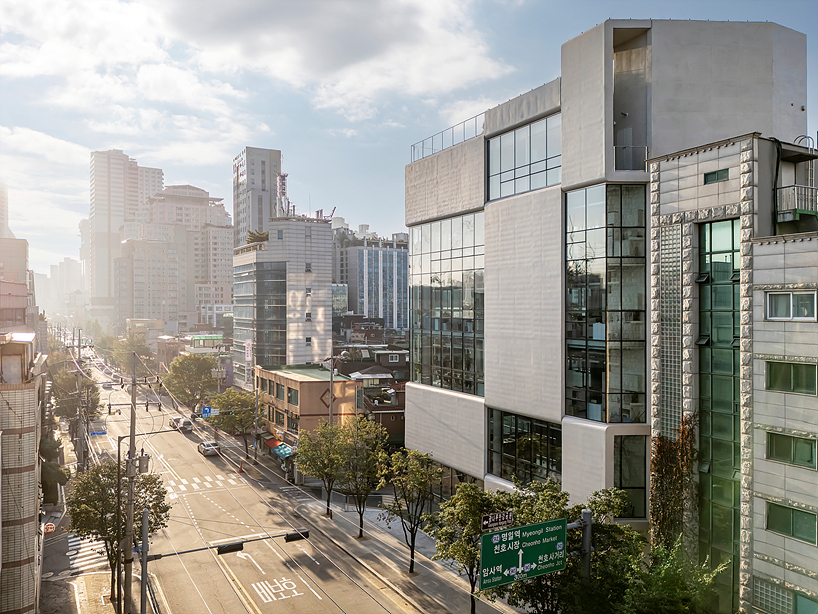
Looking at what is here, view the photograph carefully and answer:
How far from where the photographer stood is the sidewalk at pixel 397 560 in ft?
102

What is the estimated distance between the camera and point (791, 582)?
20219 millimetres

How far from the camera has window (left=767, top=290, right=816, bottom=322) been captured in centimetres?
2048

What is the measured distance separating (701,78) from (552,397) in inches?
748

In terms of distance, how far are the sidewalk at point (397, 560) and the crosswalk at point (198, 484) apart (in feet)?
35.7

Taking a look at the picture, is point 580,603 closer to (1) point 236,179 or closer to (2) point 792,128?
(2) point 792,128

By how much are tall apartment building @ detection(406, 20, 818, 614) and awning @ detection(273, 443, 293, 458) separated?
71.1ft

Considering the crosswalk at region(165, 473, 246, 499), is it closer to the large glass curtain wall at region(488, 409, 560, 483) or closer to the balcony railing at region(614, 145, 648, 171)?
the large glass curtain wall at region(488, 409, 560, 483)

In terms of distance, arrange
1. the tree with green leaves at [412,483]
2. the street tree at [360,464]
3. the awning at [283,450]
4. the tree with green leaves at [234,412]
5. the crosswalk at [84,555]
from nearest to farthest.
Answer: the tree with green leaves at [412,483] < the crosswalk at [84,555] < the street tree at [360,464] < the awning at [283,450] < the tree with green leaves at [234,412]

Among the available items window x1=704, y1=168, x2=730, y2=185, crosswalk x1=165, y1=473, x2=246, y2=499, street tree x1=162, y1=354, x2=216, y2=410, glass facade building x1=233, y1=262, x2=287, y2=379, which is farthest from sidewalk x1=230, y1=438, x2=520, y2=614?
street tree x1=162, y1=354, x2=216, y2=410

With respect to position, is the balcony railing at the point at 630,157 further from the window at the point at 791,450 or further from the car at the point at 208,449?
the car at the point at 208,449

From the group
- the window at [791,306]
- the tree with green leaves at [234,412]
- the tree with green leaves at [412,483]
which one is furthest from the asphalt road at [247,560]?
the window at [791,306]

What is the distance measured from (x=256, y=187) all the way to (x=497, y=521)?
176906mm

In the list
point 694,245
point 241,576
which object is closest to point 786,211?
point 694,245

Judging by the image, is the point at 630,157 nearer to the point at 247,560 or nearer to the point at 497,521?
the point at 497,521
